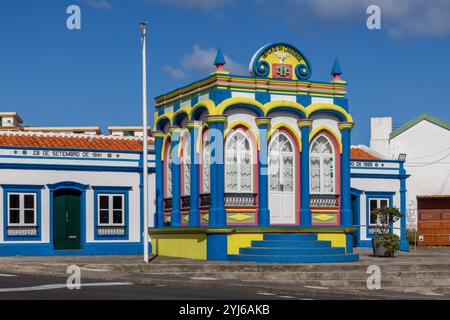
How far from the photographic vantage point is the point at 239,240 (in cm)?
2352

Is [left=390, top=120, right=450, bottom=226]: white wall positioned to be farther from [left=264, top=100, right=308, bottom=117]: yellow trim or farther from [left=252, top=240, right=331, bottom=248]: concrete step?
[left=252, top=240, right=331, bottom=248]: concrete step

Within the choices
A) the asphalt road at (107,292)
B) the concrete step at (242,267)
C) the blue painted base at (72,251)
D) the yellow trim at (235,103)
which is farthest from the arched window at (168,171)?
the asphalt road at (107,292)

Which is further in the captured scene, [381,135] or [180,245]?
[381,135]

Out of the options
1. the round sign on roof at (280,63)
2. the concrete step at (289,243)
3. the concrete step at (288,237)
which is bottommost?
the concrete step at (289,243)

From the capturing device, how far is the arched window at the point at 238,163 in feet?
78.9

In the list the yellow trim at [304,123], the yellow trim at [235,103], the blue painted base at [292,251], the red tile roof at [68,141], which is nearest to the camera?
the blue painted base at [292,251]

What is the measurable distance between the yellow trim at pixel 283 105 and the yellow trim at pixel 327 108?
207 mm

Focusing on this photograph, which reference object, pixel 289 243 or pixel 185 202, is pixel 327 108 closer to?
pixel 289 243

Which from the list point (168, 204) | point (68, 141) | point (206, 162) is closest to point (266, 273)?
point (206, 162)

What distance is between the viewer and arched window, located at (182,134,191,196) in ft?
84.1

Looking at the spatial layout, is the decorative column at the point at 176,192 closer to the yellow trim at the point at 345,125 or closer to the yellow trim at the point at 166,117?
the yellow trim at the point at 166,117

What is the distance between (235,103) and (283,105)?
1589 millimetres

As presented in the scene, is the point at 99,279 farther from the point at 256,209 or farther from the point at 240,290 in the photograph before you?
the point at 256,209

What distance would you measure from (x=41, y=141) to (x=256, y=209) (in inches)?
412
